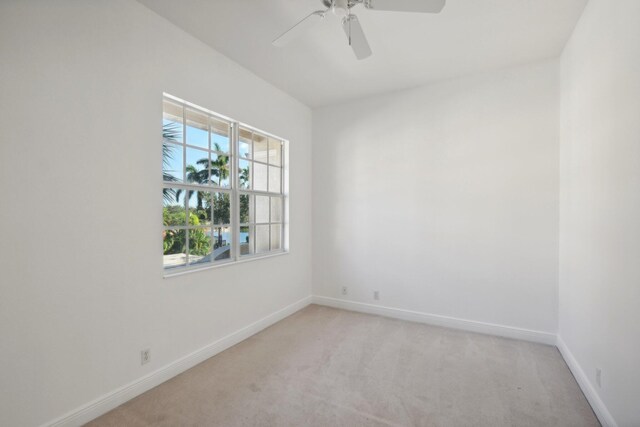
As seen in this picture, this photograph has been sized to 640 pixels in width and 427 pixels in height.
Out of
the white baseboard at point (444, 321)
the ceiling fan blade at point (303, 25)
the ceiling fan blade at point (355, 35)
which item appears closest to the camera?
the ceiling fan blade at point (303, 25)

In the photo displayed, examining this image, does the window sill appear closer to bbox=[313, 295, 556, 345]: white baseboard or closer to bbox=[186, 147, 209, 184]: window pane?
bbox=[186, 147, 209, 184]: window pane

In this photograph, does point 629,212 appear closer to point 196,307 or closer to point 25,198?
point 196,307

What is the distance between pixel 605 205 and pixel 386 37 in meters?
2.09

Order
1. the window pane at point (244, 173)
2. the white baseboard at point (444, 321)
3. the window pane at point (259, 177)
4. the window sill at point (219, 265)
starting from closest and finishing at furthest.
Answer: the window sill at point (219, 265) → the white baseboard at point (444, 321) → the window pane at point (244, 173) → the window pane at point (259, 177)

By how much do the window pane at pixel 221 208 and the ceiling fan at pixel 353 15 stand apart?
5.17 feet

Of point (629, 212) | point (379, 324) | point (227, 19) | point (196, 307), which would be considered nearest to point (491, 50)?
point (629, 212)

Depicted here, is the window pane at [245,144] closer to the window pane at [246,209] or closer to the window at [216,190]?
the window at [216,190]

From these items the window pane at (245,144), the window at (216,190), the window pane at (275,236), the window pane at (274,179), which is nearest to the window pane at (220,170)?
the window at (216,190)

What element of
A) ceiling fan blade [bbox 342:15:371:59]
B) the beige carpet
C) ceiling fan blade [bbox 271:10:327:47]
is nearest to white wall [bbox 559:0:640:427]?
the beige carpet

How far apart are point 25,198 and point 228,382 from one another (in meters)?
1.82

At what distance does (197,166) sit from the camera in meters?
2.75

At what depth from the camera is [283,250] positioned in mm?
3869

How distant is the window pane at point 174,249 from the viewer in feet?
8.16

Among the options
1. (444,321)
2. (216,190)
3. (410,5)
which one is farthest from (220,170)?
(444,321)
